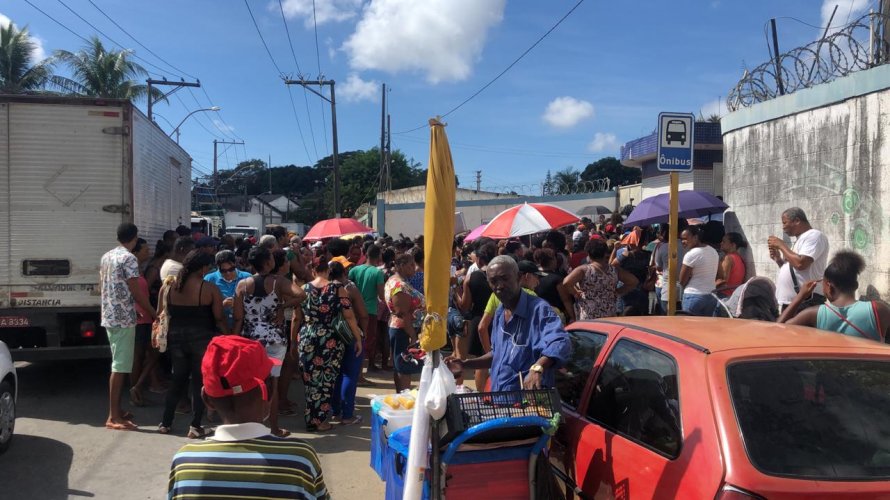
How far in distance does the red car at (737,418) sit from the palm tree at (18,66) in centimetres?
3095

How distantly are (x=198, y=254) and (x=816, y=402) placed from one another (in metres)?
5.03

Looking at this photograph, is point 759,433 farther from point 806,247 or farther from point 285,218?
point 285,218

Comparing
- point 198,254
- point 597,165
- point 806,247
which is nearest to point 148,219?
point 198,254

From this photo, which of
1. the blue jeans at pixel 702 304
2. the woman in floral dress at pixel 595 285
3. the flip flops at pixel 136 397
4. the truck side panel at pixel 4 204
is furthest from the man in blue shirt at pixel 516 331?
the truck side panel at pixel 4 204

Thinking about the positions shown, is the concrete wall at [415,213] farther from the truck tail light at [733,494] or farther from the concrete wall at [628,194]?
the truck tail light at [733,494]

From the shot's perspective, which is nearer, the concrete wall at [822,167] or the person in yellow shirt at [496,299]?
the person in yellow shirt at [496,299]

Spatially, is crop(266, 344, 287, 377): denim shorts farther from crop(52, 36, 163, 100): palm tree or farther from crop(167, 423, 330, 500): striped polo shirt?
crop(52, 36, 163, 100): palm tree

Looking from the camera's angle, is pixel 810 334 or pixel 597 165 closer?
pixel 810 334

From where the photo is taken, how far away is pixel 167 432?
6035 millimetres

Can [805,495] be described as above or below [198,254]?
below

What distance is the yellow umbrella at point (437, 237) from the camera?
3.21 metres

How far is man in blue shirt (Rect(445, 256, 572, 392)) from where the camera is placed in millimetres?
3641

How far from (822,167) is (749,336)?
516cm

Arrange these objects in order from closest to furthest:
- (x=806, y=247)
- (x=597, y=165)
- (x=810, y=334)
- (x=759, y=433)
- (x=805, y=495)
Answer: (x=805, y=495) → (x=759, y=433) → (x=810, y=334) → (x=806, y=247) → (x=597, y=165)
